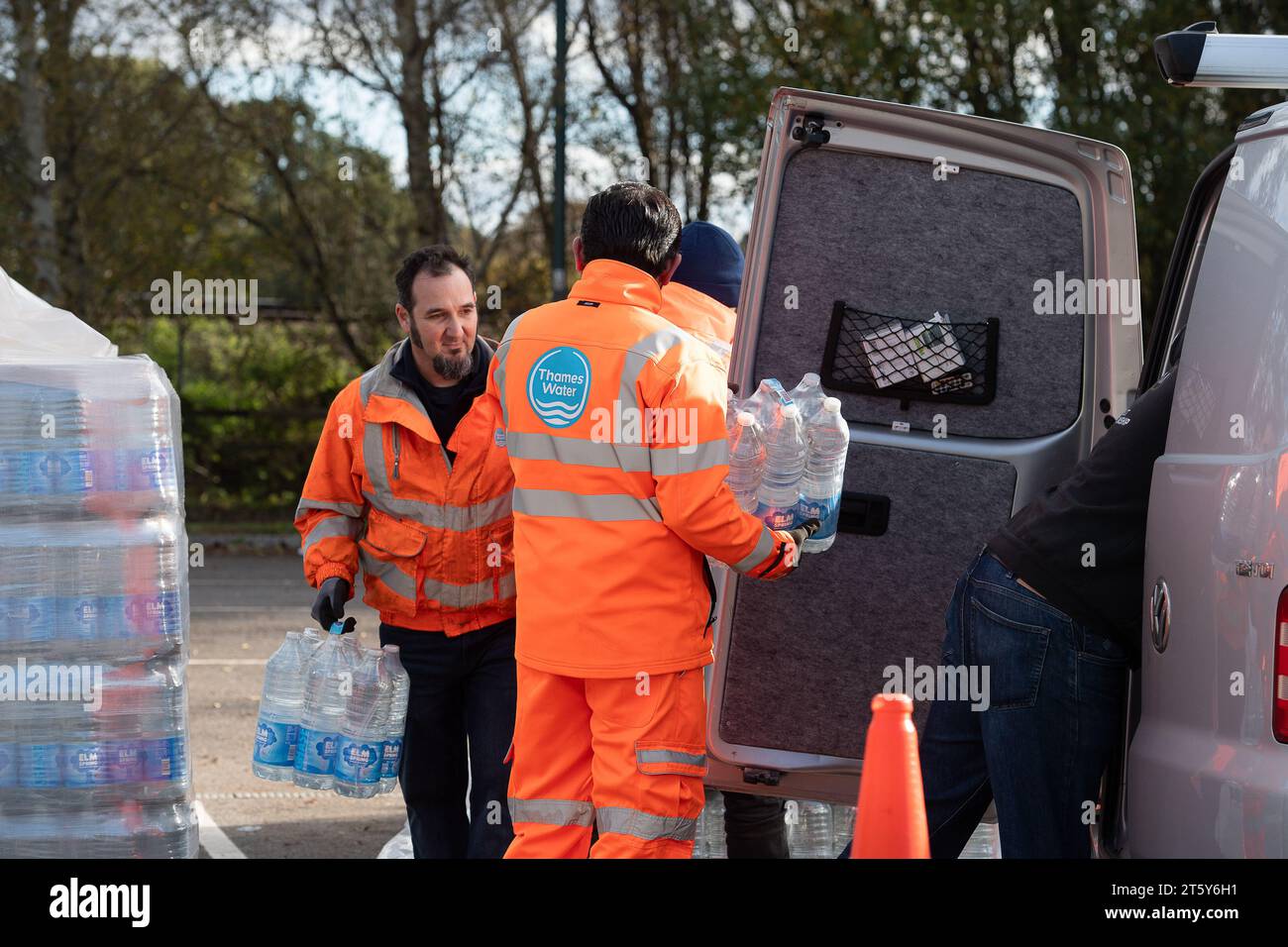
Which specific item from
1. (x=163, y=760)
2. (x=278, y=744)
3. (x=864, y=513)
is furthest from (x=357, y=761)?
(x=864, y=513)

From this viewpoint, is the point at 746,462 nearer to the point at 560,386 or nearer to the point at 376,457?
the point at 560,386

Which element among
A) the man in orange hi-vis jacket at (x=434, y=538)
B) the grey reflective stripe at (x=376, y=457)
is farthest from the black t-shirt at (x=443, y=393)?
the grey reflective stripe at (x=376, y=457)

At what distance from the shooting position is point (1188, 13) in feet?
50.0

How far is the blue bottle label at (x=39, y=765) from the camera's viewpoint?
3.92 metres

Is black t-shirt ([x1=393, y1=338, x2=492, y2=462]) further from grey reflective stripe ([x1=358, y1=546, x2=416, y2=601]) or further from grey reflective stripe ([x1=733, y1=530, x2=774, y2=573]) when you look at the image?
grey reflective stripe ([x1=733, y1=530, x2=774, y2=573])

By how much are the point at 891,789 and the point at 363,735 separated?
1.87 m

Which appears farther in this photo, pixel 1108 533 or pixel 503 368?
pixel 503 368

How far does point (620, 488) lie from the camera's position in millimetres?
3740

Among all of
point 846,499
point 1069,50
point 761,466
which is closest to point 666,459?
point 761,466

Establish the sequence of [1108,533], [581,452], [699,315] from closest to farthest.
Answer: [1108,533] → [581,452] → [699,315]

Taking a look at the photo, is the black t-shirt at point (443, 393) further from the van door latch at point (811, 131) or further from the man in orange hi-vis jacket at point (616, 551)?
the van door latch at point (811, 131)

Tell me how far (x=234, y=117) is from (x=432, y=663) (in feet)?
46.3

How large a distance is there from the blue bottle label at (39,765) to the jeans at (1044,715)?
236 centimetres
